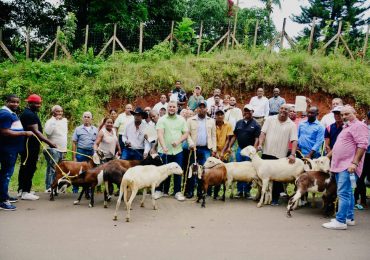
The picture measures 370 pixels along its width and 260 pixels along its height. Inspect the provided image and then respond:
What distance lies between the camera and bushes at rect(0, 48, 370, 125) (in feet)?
54.1

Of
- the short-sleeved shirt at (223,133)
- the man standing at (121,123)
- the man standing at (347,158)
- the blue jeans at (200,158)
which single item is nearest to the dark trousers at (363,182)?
the man standing at (347,158)

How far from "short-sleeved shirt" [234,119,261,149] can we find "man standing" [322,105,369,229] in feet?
7.71

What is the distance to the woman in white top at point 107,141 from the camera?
28.5 feet

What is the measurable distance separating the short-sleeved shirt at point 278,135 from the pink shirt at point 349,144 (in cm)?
162

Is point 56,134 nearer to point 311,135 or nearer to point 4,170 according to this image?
point 4,170

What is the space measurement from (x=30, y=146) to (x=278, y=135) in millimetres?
5579

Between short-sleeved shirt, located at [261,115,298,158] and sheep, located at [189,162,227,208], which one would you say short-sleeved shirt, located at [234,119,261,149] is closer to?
short-sleeved shirt, located at [261,115,298,158]

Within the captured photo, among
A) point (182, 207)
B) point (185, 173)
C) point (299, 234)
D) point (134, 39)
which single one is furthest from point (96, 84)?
point (299, 234)

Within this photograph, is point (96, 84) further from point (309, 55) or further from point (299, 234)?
point (299, 234)

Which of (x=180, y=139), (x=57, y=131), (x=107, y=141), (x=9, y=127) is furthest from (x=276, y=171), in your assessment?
(x=9, y=127)

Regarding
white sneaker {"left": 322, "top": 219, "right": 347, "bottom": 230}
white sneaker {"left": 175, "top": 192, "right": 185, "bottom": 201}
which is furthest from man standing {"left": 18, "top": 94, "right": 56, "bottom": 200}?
white sneaker {"left": 322, "top": 219, "right": 347, "bottom": 230}

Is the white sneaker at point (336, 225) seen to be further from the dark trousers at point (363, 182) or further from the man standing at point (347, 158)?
the dark trousers at point (363, 182)

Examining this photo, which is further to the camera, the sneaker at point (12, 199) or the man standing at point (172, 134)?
the man standing at point (172, 134)

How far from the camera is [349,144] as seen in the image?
6461mm
